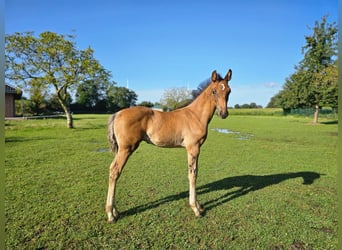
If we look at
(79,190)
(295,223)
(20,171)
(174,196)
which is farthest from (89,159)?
(295,223)

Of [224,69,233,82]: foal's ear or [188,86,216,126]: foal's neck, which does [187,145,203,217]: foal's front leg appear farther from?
[224,69,233,82]: foal's ear

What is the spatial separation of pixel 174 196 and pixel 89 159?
395 centimetres

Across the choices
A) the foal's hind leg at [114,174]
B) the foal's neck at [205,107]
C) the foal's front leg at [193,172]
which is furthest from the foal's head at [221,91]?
the foal's hind leg at [114,174]

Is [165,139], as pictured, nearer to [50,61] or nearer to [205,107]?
[205,107]

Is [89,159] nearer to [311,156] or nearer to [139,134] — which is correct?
[139,134]

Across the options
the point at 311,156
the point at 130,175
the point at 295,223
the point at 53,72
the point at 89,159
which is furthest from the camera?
the point at 53,72

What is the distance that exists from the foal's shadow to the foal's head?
1.65m

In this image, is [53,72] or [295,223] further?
[53,72]

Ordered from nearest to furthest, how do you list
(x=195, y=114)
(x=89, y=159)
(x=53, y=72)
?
(x=195, y=114)
(x=89, y=159)
(x=53, y=72)

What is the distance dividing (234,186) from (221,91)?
2.38m

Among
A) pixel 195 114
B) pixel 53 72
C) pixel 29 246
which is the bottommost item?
pixel 29 246

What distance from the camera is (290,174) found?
18.6 ft

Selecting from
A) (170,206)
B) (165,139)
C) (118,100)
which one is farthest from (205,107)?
(118,100)

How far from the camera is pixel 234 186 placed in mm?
4711
